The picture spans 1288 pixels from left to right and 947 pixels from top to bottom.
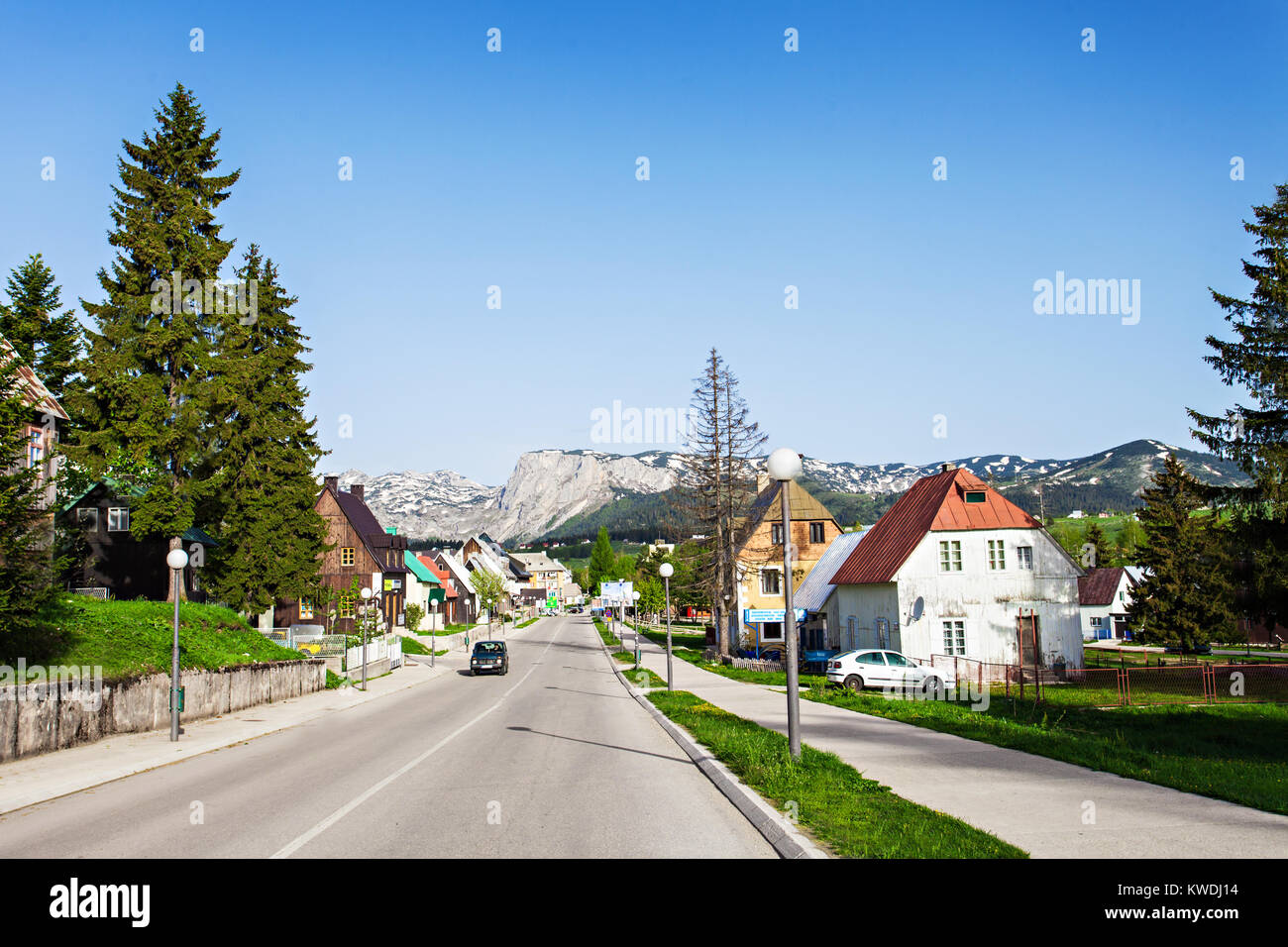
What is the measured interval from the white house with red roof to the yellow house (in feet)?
41.7

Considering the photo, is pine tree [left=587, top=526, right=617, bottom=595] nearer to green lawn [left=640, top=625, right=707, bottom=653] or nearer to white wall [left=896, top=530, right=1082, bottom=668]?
green lawn [left=640, top=625, right=707, bottom=653]

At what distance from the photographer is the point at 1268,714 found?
903 inches

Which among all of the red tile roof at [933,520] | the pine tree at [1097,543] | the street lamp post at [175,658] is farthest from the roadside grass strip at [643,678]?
the pine tree at [1097,543]

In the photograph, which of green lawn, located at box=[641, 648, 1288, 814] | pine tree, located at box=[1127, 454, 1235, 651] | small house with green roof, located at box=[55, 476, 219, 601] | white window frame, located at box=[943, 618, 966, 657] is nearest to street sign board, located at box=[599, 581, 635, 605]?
white window frame, located at box=[943, 618, 966, 657]

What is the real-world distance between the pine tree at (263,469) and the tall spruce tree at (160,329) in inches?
116

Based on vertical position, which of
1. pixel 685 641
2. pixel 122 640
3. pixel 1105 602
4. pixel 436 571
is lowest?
pixel 685 641

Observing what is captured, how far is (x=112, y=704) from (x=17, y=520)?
5.15 metres

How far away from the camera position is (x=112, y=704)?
17.5 meters

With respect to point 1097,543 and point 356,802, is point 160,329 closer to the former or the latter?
point 356,802

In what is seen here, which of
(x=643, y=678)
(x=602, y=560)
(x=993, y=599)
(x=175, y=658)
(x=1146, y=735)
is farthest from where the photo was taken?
(x=602, y=560)

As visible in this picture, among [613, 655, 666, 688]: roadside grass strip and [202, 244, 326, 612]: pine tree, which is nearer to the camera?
[613, 655, 666, 688]: roadside grass strip

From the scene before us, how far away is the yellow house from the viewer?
50938mm

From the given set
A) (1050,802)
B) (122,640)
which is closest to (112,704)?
(122,640)

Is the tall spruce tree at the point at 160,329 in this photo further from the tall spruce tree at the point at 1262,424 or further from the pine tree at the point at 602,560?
the pine tree at the point at 602,560
